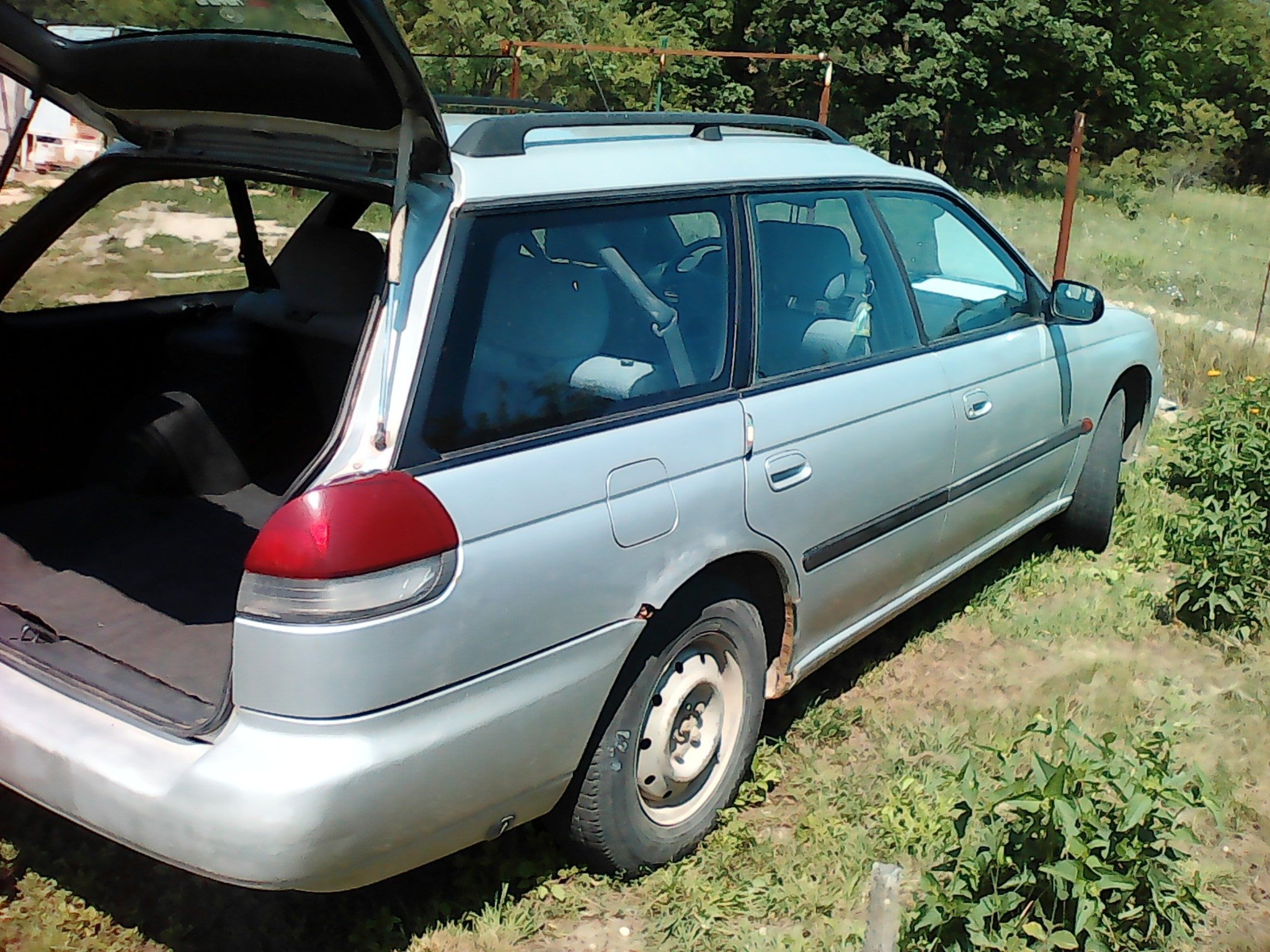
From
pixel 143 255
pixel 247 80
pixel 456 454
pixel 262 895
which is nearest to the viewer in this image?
pixel 456 454

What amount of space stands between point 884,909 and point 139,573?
2224mm

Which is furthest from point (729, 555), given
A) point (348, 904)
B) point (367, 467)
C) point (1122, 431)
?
point (1122, 431)

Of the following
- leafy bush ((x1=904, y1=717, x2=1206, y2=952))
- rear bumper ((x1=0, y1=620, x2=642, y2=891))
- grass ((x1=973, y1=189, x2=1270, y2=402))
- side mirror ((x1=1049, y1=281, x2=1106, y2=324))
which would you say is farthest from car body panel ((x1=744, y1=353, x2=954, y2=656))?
grass ((x1=973, y1=189, x2=1270, y2=402))

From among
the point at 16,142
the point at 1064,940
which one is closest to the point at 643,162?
the point at 16,142

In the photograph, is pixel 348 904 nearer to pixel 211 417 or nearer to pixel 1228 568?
pixel 211 417

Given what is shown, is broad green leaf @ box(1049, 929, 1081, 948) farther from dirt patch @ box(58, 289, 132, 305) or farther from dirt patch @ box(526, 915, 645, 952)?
dirt patch @ box(58, 289, 132, 305)

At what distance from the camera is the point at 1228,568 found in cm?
452

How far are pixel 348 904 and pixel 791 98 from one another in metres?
26.6

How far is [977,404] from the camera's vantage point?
12.7ft

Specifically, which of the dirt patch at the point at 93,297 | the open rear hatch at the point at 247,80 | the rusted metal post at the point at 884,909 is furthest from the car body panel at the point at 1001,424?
the dirt patch at the point at 93,297

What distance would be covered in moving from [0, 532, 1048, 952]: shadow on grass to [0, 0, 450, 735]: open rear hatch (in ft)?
1.86

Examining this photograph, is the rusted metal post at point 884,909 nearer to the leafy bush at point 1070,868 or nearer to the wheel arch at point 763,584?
the leafy bush at point 1070,868

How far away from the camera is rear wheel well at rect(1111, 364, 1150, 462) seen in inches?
205

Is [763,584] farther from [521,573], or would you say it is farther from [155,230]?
[155,230]
